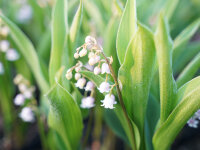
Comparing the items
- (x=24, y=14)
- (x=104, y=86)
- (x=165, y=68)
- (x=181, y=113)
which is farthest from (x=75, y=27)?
(x=24, y=14)

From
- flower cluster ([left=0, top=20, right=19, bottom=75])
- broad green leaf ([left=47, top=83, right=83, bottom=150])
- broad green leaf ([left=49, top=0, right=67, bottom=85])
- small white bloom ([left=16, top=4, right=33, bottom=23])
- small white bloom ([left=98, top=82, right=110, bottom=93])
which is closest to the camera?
small white bloom ([left=98, top=82, right=110, bottom=93])

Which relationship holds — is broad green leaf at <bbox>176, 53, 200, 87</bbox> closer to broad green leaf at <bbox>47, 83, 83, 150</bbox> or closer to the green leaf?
the green leaf

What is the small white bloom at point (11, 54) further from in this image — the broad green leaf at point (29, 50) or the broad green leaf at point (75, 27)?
the broad green leaf at point (75, 27)

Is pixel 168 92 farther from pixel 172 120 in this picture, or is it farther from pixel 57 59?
pixel 57 59

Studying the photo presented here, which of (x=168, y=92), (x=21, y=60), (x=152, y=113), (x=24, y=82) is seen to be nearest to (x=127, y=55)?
(x=168, y=92)

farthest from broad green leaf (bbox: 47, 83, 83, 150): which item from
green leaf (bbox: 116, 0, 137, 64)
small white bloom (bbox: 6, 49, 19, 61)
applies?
small white bloom (bbox: 6, 49, 19, 61)

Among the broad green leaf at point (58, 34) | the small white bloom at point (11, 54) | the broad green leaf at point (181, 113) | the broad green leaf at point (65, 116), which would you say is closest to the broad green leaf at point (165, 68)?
the broad green leaf at point (181, 113)
